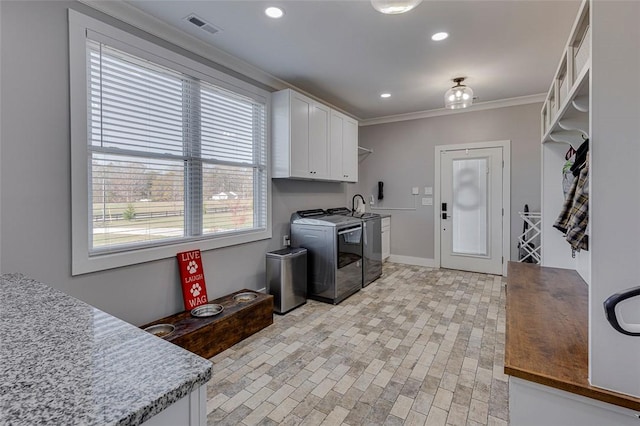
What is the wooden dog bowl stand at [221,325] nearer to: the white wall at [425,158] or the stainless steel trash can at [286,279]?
the stainless steel trash can at [286,279]

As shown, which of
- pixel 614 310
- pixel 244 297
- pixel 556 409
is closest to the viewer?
pixel 614 310

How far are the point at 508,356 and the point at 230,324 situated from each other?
2019 millimetres

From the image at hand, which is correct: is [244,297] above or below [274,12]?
below

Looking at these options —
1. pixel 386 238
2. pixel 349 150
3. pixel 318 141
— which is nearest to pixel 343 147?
pixel 349 150

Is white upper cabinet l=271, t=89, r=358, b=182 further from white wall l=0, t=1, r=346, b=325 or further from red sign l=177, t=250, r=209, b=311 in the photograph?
white wall l=0, t=1, r=346, b=325

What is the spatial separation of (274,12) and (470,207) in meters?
3.98

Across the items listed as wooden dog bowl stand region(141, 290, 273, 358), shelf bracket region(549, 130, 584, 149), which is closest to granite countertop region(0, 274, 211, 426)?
wooden dog bowl stand region(141, 290, 273, 358)

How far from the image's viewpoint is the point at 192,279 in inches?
107

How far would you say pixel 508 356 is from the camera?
49.3 inches

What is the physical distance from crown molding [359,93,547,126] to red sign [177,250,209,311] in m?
4.08

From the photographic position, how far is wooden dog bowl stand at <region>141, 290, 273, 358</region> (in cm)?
224

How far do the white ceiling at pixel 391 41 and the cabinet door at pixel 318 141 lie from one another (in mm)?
342

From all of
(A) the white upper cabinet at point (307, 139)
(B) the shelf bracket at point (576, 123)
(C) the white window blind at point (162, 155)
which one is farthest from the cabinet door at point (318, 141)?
(B) the shelf bracket at point (576, 123)

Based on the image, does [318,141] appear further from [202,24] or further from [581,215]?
[581,215]
